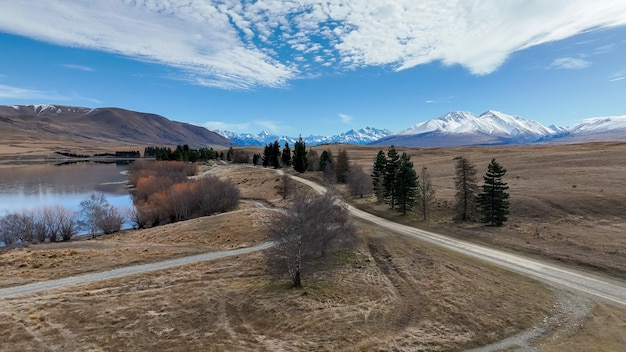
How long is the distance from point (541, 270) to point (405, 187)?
23.7 m

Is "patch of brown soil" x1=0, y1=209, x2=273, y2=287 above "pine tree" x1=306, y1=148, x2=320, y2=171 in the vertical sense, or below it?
below

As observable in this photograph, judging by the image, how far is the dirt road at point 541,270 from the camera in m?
24.2

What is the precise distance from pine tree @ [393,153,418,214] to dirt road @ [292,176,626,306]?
10.7 meters

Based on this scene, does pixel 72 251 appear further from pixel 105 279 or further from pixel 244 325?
pixel 244 325

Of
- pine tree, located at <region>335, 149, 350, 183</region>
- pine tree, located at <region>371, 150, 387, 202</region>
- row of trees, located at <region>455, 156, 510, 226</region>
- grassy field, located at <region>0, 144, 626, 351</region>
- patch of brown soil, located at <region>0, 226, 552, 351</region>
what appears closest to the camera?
patch of brown soil, located at <region>0, 226, 552, 351</region>

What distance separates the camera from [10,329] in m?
18.2

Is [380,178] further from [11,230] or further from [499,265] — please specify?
[11,230]

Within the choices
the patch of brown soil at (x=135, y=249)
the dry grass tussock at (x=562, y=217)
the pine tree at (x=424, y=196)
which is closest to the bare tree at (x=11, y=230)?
the patch of brown soil at (x=135, y=249)

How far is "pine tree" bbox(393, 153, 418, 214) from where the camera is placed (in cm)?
5069

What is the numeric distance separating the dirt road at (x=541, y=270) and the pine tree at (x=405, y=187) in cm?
1075

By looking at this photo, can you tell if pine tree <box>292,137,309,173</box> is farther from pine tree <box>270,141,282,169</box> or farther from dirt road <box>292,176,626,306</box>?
dirt road <box>292,176,626,306</box>

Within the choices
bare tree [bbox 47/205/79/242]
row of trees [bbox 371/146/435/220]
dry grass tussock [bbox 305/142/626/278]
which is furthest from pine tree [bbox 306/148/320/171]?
bare tree [bbox 47/205/79/242]

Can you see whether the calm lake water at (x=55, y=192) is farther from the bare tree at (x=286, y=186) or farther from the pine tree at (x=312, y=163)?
the pine tree at (x=312, y=163)

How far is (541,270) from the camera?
28281 mm
